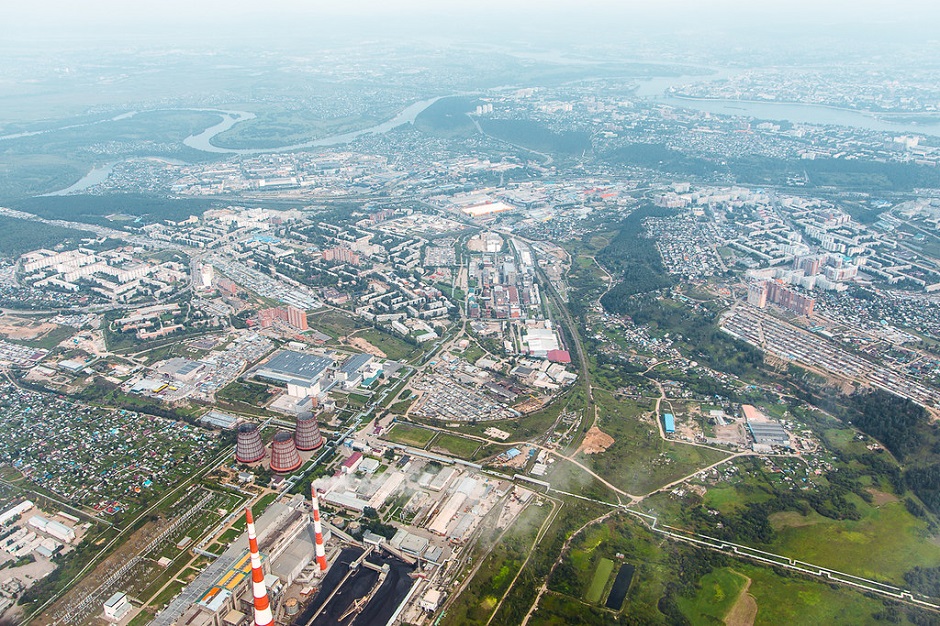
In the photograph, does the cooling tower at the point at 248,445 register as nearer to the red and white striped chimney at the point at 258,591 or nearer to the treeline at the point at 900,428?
the red and white striped chimney at the point at 258,591

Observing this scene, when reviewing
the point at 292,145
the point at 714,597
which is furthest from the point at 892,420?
the point at 292,145

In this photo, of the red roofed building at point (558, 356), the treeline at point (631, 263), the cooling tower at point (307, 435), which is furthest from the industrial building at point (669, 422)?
the cooling tower at point (307, 435)

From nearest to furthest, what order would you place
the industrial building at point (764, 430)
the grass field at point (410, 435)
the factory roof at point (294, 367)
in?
the industrial building at point (764, 430) → the grass field at point (410, 435) → the factory roof at point (294, 367)

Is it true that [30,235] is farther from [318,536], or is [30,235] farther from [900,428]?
[900,428]

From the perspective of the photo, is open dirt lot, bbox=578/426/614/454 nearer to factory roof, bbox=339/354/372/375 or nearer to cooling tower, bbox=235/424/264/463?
factory roof, bbox=339/354/372/375

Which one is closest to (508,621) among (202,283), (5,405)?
(5,405)

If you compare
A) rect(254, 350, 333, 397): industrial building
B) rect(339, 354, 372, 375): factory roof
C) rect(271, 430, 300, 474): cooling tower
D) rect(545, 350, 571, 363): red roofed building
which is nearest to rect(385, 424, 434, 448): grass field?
rect(271, 430, 300, 474): cooling tower
